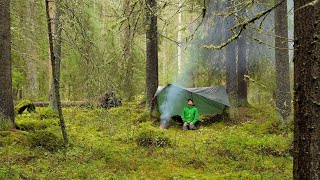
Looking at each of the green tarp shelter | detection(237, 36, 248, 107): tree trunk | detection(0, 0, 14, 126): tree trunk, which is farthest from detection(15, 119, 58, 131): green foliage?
detection(237, 36, 248, 107): tree trunk

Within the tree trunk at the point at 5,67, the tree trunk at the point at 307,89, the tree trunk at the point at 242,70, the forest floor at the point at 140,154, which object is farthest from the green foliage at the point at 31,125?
the tree trunk at the point at 242,70

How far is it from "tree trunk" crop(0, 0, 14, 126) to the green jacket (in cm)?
538

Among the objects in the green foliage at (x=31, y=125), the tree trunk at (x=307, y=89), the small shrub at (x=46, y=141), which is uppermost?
the tree trunk at (x=307, y=89)

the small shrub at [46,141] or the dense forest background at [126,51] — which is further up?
the dense forest background at [126,51]

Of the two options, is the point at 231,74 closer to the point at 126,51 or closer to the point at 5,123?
the point at 126,51

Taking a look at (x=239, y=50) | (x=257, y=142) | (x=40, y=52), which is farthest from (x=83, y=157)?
(x=40, y=52)

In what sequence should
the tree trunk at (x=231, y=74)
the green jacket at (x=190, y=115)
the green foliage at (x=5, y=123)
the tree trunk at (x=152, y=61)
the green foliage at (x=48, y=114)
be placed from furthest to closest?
the tree trunk at (x=231, y=74), the tree trunk at (x=152, y=61), the green foliage at (x=48, y=114), the green jacket at (x=190, y=115), the green foliage at (x=5, y=123)

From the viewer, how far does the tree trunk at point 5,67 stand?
278 inches

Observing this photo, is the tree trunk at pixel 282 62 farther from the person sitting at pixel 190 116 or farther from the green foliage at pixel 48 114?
the green foliage at pixel 48 114

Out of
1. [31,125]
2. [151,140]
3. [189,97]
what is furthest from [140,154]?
[189,97]

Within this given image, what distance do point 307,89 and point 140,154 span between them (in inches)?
163

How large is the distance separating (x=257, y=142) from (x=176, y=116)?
160 inches

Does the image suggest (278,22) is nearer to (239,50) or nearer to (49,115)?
(239,50)

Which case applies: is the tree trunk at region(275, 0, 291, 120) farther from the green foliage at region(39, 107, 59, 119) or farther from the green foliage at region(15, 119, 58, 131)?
the green foliage at region(39, 107, 59, 119)
